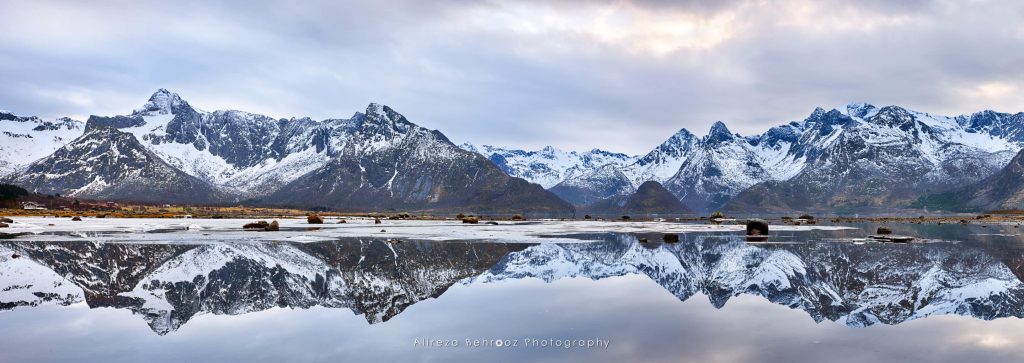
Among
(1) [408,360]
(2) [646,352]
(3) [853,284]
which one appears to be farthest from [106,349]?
(3) [853,284]

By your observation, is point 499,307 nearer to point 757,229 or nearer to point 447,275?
point 447,275

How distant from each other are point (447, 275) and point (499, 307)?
34.7 ft

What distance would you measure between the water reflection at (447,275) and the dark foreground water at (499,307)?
176 mm

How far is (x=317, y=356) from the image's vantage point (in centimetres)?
1539

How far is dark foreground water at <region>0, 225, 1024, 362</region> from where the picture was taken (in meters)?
16.2

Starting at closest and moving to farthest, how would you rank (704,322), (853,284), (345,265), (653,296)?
(704,322), (653,296), (853,284), (345,265)

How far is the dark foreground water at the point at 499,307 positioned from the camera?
637 inches

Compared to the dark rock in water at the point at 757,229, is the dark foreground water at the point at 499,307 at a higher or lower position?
lower

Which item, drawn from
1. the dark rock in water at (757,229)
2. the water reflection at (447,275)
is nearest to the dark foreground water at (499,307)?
the water reflection at (447,275)

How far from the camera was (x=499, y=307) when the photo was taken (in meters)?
23.3

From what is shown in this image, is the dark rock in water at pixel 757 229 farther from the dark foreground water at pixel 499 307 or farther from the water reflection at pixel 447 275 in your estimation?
the dark foreground water at pixel 499 307

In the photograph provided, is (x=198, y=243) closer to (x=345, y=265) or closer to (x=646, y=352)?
(x=345, y=265)

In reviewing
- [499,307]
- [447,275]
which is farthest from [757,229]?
[499,307]

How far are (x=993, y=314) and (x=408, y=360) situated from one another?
2043 centimetres
